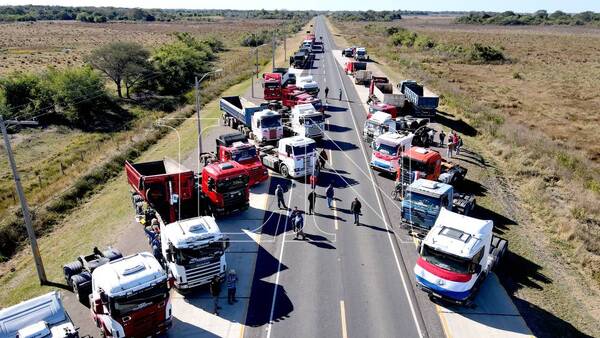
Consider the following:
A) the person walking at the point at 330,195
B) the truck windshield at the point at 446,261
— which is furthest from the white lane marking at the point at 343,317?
the person walking at the point at 330,195

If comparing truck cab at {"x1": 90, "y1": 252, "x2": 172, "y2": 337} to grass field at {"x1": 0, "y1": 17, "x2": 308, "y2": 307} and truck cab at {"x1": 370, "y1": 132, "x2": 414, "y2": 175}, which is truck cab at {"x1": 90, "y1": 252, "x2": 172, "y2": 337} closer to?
grass field at {"x1": 0, "y1": 17, "x2": 308, "y2": 307}

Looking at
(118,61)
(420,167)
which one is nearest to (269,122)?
(420,167)

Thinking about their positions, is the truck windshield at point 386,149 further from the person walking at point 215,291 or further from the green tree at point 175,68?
the green tree at point 175,68

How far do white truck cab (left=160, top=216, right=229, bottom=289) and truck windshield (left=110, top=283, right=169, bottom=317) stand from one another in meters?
2.21

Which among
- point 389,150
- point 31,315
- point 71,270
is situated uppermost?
point 389,150

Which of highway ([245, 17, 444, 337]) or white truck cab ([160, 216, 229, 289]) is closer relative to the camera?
highway ([245, 17, 444, 337])

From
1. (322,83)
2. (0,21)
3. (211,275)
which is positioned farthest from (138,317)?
(0,21)

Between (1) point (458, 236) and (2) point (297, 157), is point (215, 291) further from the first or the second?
(2) point (297, 157)

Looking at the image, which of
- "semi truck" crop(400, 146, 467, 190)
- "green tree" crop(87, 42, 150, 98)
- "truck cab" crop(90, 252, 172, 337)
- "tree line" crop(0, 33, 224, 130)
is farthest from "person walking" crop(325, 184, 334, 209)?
"green tree" crop(87, 42, 150, 98)

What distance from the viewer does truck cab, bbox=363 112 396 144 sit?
33750 millimetres

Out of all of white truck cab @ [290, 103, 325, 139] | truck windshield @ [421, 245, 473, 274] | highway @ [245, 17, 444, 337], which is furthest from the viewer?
white truck cab @ [290, 103, 325, 139]

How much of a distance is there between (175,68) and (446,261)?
59.0m

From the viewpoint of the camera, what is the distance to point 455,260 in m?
15.7

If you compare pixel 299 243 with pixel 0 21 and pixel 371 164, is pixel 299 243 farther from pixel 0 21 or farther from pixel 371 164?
pixel 0 21
